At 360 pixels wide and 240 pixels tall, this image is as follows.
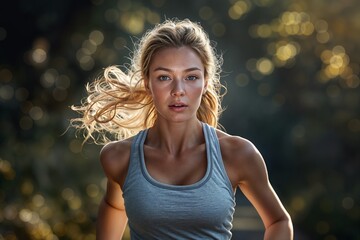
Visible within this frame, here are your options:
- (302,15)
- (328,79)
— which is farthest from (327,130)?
(302,15)

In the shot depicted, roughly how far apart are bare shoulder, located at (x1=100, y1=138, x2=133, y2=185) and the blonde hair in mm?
267

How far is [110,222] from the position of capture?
4000 mm

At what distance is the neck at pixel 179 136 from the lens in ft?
12.4

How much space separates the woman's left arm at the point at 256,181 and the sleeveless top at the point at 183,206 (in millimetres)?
52

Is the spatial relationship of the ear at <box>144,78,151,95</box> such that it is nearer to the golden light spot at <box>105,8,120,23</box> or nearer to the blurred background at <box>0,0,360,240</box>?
the blurred background at <box>0,0,360,240</box>

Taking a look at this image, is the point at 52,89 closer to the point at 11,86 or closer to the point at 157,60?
the point at 11,86

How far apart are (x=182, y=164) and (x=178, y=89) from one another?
0.28m

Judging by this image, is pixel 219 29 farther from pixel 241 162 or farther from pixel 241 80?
pixel 241 162

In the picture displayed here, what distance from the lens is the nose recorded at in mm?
3637

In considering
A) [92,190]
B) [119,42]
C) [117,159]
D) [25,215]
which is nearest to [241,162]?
[117,159]

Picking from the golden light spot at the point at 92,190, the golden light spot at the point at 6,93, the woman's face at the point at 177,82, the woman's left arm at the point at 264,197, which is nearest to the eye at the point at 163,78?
the woman's face at the point at 177,82

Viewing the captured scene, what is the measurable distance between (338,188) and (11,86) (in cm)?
391

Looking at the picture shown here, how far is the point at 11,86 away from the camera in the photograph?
363 inches

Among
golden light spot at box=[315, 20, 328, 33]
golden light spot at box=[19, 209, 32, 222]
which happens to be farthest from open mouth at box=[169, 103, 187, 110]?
golden light spot at box=[315, 20, 328, 33]
